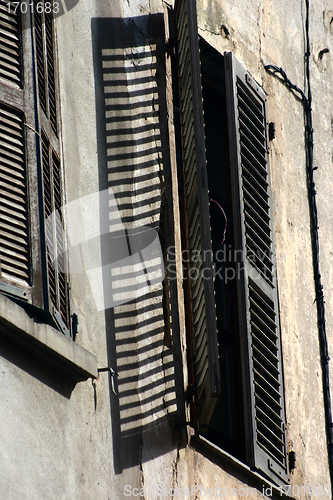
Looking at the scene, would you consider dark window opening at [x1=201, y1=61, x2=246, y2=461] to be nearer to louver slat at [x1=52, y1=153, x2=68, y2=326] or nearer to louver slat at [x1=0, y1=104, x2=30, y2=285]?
louver slat at [x1=52, y1=153, x2=68, y2=326]

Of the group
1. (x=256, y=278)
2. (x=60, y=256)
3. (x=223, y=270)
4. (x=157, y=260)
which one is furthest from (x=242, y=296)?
(x=60, y=256)

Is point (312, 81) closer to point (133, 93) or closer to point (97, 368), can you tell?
point (133, 93)

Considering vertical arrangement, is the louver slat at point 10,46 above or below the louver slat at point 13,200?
above

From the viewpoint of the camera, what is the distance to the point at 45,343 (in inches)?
125

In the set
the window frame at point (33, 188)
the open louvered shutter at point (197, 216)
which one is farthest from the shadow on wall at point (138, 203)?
the window frame at point (33, 188)

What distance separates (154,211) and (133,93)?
78cm

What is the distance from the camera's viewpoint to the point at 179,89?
5.01m

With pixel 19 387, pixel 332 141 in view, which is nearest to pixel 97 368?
pixel 19 387

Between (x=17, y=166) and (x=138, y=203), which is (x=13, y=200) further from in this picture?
(x=138, y=203)

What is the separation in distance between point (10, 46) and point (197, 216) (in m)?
1.53

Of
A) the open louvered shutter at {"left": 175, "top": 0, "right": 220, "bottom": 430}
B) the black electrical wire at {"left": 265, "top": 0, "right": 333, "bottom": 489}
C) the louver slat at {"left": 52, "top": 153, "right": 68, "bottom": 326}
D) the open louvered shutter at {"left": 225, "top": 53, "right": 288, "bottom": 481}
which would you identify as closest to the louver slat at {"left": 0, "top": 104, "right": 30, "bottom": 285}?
the louver slat at {"left": 52, "top": 153, "right": 68, "bottom": 326}

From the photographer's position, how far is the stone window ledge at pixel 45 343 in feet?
9.95

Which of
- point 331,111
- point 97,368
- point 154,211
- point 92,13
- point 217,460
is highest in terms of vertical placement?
point 92,13

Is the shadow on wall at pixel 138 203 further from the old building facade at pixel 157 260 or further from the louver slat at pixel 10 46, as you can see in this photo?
the louver slat at pixel 10 46
